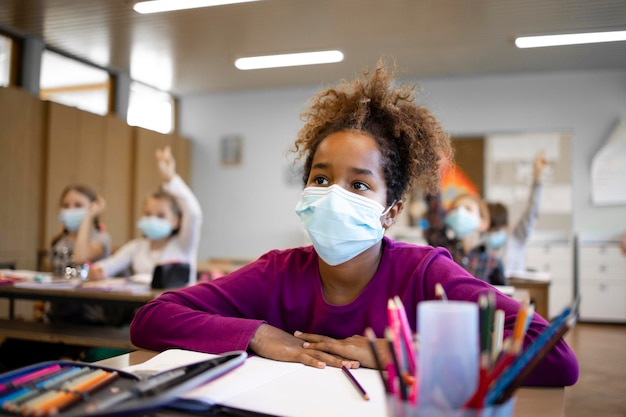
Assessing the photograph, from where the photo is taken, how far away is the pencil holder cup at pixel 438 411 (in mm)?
483

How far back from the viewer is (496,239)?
3.92 metres

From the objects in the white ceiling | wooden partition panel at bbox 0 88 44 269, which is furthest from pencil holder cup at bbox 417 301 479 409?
wooden partition panel at bbox 0 88 44 269

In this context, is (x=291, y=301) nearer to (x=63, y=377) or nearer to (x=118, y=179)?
(x=63, y=377)

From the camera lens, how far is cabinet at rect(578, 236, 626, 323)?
6.25m

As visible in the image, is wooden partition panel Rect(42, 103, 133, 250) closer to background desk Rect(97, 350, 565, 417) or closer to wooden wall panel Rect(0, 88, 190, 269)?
wooden wall panel Rect(0, 88, 190, 269)

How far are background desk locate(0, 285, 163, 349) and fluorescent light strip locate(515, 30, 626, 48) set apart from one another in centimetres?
481

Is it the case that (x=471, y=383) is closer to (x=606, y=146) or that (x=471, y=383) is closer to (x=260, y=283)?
(x=260, y=283)

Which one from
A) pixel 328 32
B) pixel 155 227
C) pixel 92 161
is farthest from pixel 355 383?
pixel 92 161

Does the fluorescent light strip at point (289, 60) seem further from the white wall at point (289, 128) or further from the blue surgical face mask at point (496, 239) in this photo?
the blue surgical face mask at point (496, 239)

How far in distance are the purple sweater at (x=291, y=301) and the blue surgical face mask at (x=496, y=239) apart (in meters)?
2.78

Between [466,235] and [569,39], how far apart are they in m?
3.45

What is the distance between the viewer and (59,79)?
635 cm

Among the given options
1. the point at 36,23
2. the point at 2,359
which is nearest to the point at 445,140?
the point at 2,359

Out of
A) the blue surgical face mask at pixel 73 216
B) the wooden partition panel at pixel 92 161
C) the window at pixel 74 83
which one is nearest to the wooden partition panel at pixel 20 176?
the wooden partition panel at pixel 92 161
